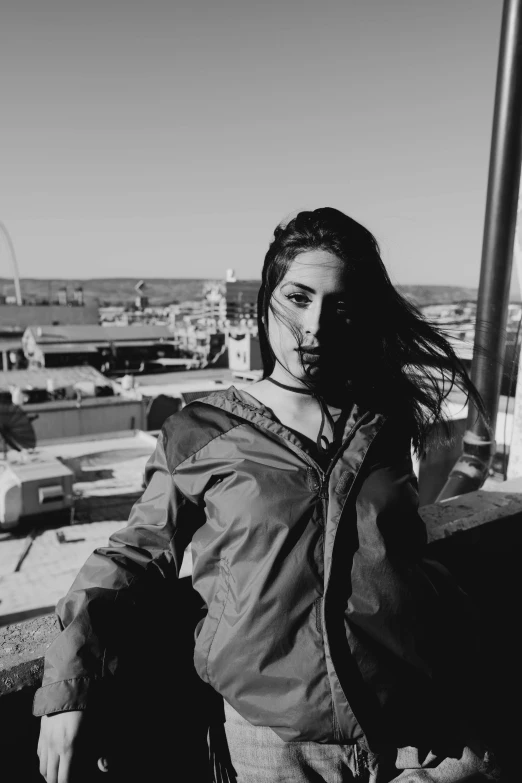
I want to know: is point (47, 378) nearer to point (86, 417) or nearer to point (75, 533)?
point (86, 417)

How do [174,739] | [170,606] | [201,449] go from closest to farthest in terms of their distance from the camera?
[201,449]
[170,606]
[174,739]

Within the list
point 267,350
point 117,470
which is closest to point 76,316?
point 117,470

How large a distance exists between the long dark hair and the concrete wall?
2025 centimetres

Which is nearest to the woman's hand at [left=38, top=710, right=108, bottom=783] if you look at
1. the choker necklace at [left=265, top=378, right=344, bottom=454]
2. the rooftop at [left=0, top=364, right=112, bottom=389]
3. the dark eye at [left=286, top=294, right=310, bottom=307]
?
the choker necklace at [left=265, top=378, right=344, bottom=454]

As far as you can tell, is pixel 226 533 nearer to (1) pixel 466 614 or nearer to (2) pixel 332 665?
(2) pixel 332 665

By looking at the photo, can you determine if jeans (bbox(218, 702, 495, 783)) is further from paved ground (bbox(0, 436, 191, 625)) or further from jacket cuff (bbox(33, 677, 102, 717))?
paved ground (bbox(0, 436, 191, 625))

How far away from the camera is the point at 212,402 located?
1544mm

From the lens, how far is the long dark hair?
1.60 metres

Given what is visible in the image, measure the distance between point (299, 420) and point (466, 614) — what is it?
2.40 feet

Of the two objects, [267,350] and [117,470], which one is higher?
[267,350]

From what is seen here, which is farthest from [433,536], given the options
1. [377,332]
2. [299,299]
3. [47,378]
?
[47,378]

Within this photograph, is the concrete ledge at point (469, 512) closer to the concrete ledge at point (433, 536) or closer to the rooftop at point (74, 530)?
the concrete ledge at point (433, 536)

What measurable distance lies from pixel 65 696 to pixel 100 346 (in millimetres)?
44718

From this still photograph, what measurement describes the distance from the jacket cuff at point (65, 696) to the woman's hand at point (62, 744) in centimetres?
3
